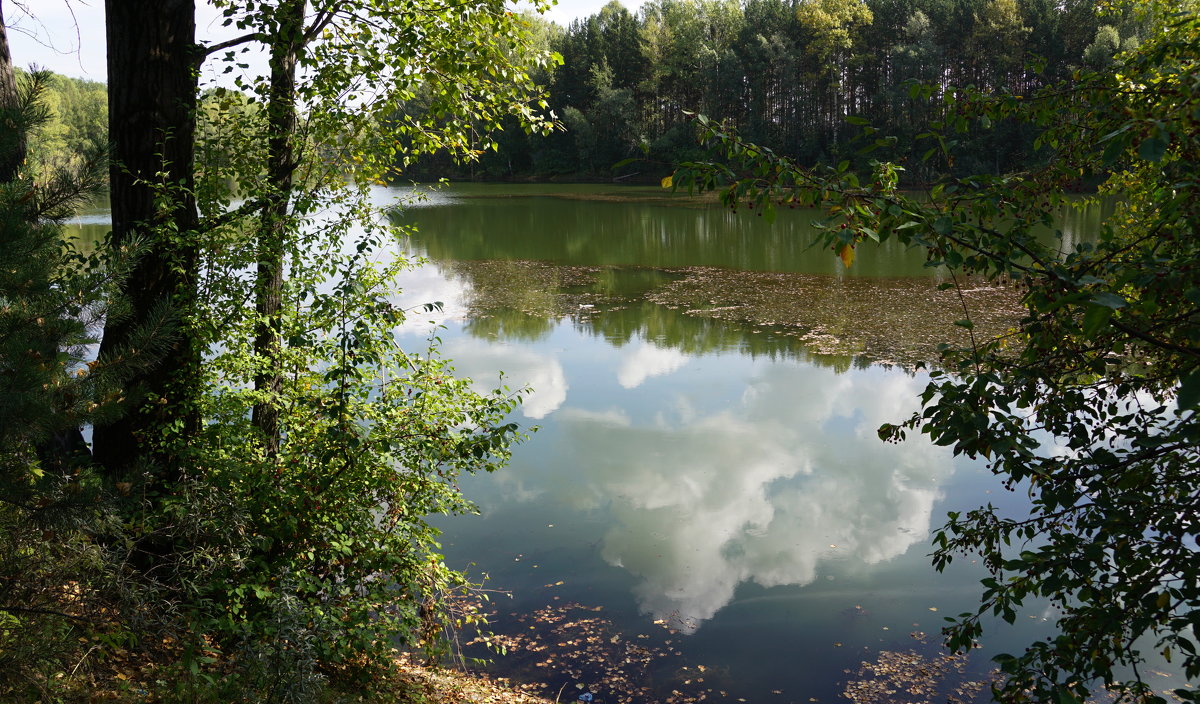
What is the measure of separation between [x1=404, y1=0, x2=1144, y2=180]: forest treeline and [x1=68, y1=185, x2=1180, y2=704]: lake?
31.9 metres

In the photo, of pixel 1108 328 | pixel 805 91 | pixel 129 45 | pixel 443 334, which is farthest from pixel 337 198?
pixel 805 91

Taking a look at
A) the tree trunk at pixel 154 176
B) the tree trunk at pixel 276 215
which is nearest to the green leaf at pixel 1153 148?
the tree trunk at pixel 276 215

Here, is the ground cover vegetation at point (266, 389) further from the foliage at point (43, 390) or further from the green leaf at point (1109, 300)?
the green leaf at point (1109, 300)

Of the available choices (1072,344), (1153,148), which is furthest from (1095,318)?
(1072,344)

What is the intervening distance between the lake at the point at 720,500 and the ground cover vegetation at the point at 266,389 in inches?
35.7

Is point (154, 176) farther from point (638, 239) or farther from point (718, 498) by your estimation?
point (638, 239)

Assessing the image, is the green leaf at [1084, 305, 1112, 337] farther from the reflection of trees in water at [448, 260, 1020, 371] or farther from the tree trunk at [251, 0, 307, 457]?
the reflection of trees in water at [448, 260, 1020, 371]

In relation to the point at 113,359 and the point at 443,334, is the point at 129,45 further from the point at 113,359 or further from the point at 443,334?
the point at 443,334

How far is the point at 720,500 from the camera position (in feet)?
29.7

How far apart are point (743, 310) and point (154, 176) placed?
14.0m

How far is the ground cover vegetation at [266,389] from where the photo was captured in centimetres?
432

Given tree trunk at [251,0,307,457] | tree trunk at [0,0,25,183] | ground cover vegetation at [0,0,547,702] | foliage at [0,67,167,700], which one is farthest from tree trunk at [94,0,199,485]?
foliage at [0,67,167,700]

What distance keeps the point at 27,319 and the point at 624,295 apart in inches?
686

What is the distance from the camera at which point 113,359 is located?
337cm
